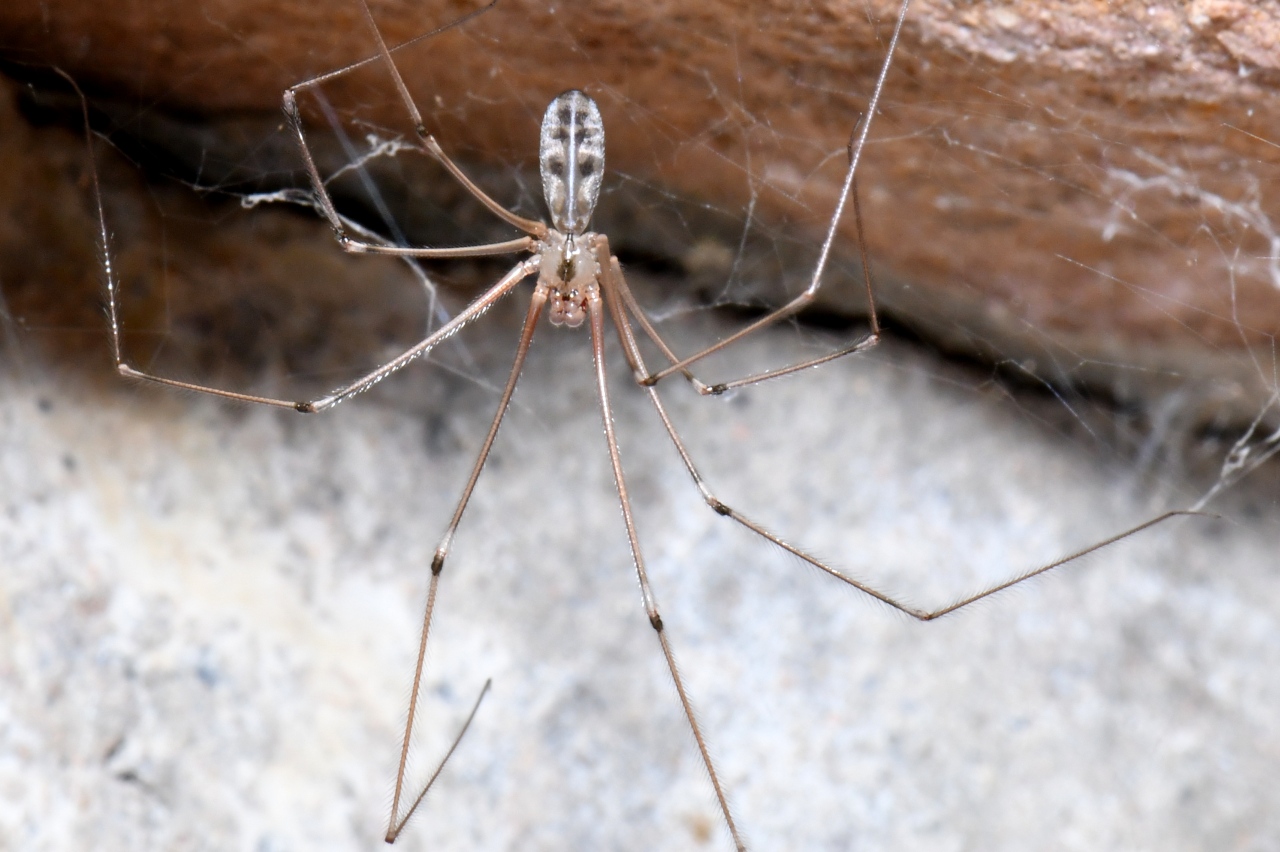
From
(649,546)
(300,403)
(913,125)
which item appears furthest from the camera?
(649,546)

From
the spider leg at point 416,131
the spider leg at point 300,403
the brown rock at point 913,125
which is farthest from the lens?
the spider leg at point 300,403

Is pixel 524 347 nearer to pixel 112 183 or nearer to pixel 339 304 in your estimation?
pixel 339 304

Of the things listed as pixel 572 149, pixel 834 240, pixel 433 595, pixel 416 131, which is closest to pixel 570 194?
pixel 572 149

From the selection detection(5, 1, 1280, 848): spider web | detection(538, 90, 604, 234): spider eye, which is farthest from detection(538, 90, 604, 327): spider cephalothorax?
detection(5, 1, 1280, 848): spider web


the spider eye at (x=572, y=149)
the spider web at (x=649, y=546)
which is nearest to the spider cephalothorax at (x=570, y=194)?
the spider eye at (x=572, y=149)

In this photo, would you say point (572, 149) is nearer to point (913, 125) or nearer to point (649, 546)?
point (913, 125)

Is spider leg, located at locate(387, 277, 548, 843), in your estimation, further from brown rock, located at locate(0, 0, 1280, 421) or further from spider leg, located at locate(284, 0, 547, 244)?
brown rock, located at locate(0, 0, 1280, 421)

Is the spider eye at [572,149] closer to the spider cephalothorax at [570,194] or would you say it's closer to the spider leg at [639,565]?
the spider cephalothorax at [570,194]

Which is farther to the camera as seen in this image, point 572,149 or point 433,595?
point 433,595
